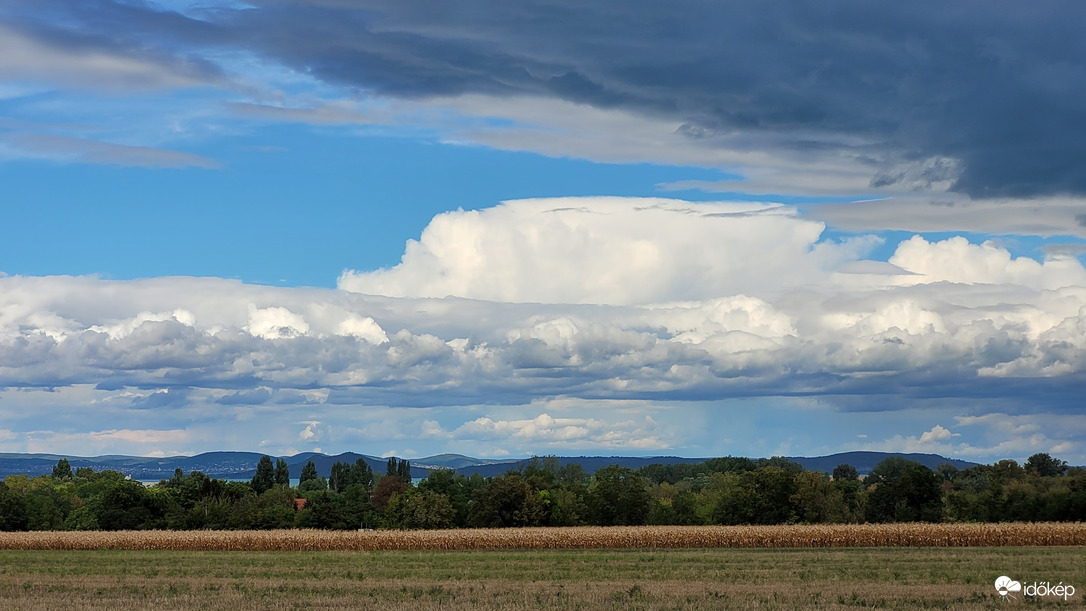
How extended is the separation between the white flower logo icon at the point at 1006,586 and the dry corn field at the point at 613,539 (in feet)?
104

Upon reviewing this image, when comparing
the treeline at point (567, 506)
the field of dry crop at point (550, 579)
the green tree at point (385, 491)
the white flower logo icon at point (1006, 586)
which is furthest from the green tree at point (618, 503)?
the white flower logo icon at point (1006, 586)

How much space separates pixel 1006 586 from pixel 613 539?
37.9 m

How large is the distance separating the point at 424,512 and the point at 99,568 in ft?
174

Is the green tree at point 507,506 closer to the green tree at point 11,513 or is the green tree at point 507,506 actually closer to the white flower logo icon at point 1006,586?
the green tree at point 11,513

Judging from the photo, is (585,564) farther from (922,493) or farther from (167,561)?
(922,493)

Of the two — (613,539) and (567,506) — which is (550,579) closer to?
(613,539)

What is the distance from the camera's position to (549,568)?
5275 cm

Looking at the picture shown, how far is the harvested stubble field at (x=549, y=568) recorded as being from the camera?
3666 centimetres

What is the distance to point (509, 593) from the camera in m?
39.5

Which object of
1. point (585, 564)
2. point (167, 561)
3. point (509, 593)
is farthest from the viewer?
point (167, 561)

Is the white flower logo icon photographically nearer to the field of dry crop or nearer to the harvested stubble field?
the field of dry crop

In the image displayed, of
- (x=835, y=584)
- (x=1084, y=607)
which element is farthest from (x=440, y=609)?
(x=1084, y=607)

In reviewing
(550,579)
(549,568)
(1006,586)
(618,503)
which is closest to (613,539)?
(549,568)

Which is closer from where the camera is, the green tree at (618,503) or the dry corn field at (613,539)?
the dry corn field at (613,539)
